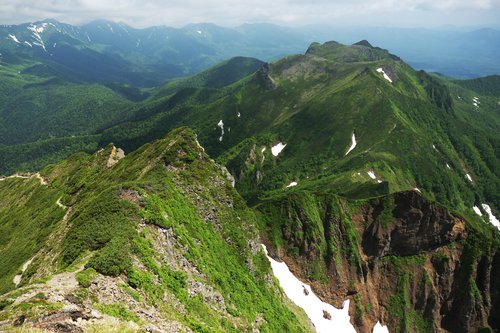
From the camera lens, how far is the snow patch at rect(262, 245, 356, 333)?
9831 centimetres

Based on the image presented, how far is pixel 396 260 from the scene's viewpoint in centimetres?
11269

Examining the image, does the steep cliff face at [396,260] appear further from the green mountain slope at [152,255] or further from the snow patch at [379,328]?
the green mountain slope at [152,255]

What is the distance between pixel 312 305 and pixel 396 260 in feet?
101

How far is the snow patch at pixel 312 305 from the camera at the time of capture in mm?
98312

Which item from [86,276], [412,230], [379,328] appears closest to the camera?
[86,276]

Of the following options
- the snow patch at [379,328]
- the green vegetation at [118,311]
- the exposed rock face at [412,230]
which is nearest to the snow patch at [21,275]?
the green vegetation at [118,311]

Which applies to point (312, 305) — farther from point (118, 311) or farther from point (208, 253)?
point (118, 311)

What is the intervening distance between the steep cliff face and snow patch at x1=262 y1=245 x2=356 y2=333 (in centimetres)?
228

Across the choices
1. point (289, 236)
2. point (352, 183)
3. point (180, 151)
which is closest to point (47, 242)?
point (180, 151)

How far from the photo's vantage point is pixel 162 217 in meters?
59.0

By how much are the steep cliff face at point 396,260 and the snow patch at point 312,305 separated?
7.48 ft

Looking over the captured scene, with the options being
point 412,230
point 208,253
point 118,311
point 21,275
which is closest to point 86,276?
point 118,311

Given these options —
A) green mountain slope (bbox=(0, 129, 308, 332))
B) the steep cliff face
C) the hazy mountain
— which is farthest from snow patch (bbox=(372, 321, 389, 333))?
green mountain slope (bbox=(0, 129, 308, 332))

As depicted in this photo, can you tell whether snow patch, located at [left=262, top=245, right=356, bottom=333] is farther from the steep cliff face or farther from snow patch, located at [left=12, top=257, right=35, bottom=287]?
snow patch, located at [left=12, top=257, right=35, bottom=287]
